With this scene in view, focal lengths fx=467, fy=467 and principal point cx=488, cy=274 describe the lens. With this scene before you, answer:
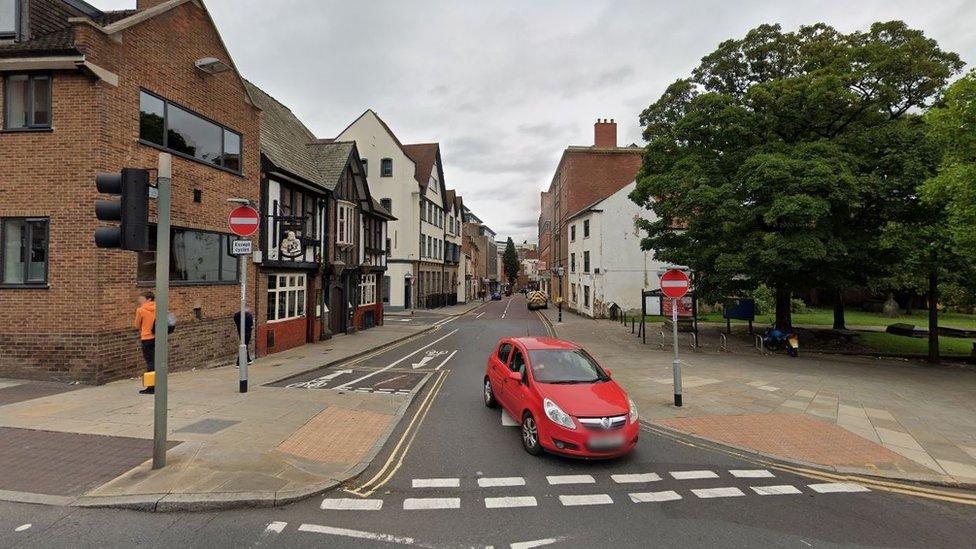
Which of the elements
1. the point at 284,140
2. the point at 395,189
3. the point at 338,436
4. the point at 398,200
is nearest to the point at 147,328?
the point at 338,436

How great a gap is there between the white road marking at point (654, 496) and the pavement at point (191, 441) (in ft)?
11.3

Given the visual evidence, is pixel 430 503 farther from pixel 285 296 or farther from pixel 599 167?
pixel 599 167

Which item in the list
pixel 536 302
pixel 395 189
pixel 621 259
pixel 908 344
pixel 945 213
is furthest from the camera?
pixel 536 302

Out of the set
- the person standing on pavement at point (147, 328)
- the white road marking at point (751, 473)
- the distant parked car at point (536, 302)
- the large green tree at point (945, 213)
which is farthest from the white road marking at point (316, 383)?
the distant parked car at point (536, 302)

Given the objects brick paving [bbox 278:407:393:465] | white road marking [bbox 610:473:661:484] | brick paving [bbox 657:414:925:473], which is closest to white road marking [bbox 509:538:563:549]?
white road marking [bbox 610:473:661:484]

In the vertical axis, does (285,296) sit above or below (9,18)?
below

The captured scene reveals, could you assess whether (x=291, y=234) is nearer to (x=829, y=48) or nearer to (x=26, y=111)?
(x=26, y=111)

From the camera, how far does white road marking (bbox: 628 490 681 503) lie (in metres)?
5.43

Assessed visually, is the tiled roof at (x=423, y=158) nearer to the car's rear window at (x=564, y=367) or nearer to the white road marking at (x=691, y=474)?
the car's rear window at (x=564, y=367)

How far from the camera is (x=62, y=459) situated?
5805mm

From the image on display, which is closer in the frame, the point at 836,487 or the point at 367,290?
the point at 836,487

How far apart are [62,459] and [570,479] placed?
20.9 feet

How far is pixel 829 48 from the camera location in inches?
719

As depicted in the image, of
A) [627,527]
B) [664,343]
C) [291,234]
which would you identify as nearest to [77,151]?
[291,234]
